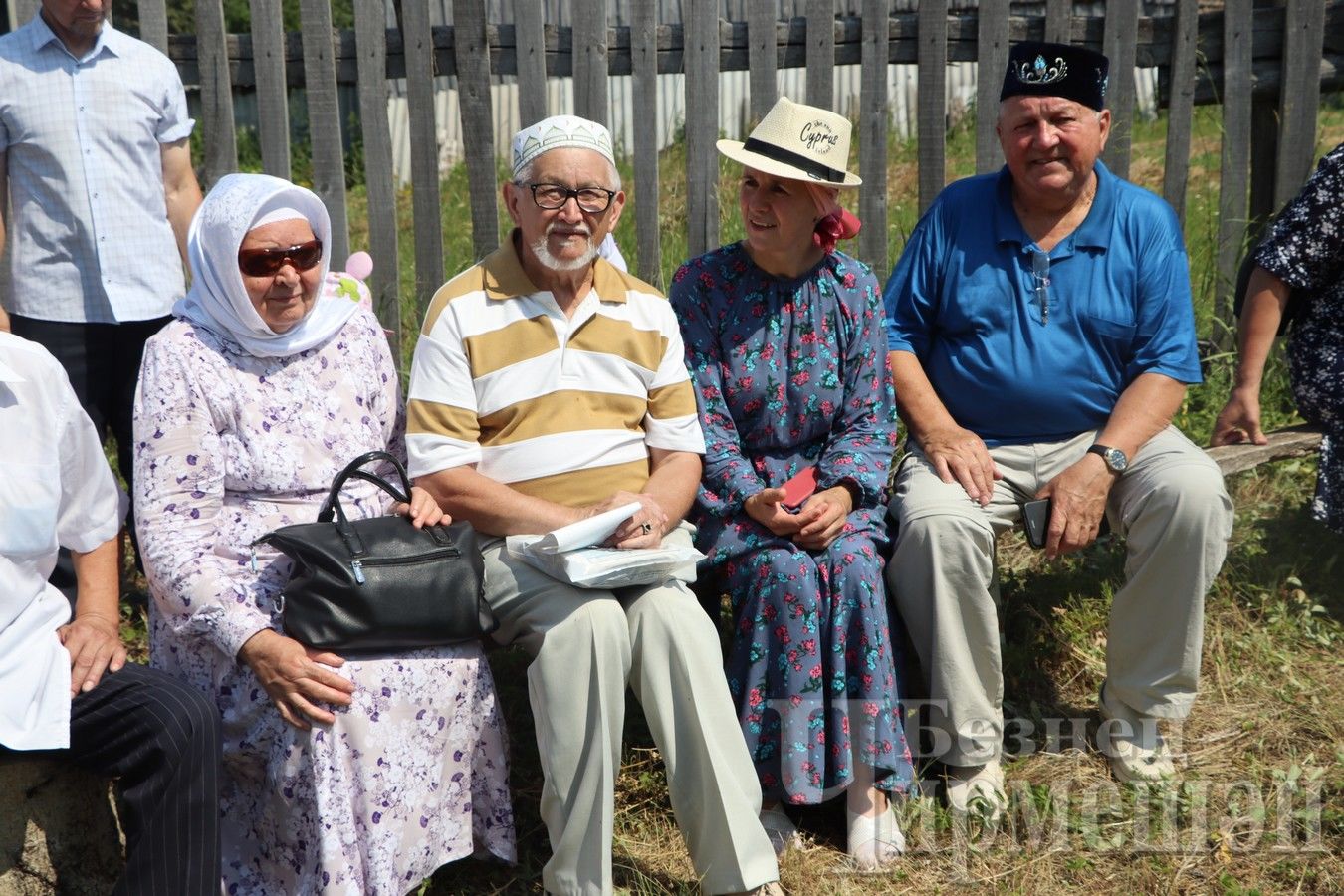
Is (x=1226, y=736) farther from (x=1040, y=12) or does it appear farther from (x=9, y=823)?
(x=9, y=823)

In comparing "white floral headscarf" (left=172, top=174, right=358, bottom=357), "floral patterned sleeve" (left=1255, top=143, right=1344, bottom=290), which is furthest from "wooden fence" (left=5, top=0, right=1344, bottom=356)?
"white floral headscarf" (left=172, top=174, right=358, bottom=357)

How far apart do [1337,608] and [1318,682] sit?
0.46 metres

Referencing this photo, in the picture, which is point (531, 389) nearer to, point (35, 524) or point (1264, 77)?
point (35, 524)

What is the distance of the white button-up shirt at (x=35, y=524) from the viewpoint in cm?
267

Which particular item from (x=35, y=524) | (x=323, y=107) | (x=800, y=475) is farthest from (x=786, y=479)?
(x=323, y=107)

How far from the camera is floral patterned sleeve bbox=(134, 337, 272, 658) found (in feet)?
9.72

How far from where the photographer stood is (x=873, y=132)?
16.5ft

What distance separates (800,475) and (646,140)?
1881 millimetres

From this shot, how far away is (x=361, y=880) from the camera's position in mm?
2922

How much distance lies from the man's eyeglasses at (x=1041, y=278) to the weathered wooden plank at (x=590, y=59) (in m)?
1.75

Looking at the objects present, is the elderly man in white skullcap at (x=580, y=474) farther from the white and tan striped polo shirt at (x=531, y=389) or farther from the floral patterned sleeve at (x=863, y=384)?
the floral patterned sleeve at (x=863, y=384)

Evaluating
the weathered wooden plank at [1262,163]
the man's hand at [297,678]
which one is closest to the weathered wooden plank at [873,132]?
the weathered wooden plank at [1262,163]

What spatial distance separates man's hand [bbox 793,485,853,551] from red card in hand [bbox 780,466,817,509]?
0.06ft

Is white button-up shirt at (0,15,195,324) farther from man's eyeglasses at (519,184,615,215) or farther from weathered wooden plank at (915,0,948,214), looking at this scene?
weathered wooden plank at (915,0,948,214)
